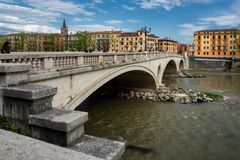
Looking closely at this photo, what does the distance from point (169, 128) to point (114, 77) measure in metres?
5.96

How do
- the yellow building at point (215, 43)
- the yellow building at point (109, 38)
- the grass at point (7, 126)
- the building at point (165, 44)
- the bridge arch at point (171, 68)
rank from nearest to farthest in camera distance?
1. the grass at point (7, 126)
2. the bridge arch at point (171, 68)
3. the yellow building at point (215, 43)
4. the yellow building at point (109, 38)
5. the building at point (165, 44)

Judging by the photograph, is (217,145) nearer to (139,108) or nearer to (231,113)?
(231,113)

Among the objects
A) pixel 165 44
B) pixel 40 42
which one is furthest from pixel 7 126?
pixel 165 44

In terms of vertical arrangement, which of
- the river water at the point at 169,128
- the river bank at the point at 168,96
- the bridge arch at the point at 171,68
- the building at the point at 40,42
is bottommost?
the river water at the point at 169,128

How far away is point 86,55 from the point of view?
1181 centimetres

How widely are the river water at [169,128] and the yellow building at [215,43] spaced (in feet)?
223

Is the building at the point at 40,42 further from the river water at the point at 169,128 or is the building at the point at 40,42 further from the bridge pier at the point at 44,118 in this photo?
the bridge pier at the point at 44,118

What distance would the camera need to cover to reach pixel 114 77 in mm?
18781

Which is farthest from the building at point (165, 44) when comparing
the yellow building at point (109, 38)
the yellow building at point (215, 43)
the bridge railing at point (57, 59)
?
the bridge railing at point (57, 59)

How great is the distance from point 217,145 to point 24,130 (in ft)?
37.3

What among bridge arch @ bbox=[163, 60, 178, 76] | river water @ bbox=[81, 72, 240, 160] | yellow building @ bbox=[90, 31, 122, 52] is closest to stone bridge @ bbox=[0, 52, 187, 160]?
river water @ bbox=[81, 72, 240, 160]

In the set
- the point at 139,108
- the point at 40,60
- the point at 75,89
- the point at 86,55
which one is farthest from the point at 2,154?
the point at 139,108

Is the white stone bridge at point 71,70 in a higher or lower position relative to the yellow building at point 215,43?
lower

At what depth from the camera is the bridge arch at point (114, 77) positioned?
10904 mm
